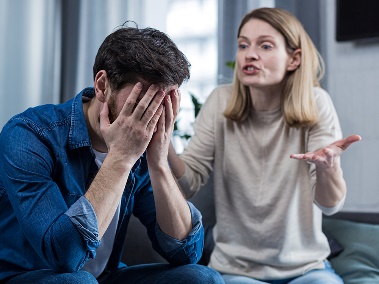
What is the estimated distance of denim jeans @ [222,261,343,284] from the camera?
1677 mm

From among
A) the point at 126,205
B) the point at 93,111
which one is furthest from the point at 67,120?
the point at 126,205

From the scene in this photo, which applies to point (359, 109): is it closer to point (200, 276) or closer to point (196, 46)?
point (196, 46)

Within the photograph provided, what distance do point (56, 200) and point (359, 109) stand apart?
1.72 m

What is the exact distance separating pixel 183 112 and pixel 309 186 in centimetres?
164

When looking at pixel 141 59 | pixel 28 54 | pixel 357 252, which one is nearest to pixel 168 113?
pixel 141 59

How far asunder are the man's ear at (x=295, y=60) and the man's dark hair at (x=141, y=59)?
651 millimetres

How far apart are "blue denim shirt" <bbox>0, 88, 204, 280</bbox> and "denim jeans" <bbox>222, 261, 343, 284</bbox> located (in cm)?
31

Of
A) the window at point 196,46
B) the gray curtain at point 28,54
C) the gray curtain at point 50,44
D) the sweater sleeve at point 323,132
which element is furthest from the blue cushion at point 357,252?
the gray curtain at point 28,54

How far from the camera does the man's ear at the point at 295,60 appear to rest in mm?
1924

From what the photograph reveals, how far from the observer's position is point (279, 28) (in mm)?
1907

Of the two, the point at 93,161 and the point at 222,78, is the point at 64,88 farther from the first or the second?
the point at 93,161

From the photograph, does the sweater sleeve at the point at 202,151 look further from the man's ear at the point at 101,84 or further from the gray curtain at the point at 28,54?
the gray curtain at the point at 28,54

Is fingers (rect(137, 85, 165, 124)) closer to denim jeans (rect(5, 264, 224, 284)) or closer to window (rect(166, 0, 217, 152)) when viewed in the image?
denim jeans (rect(5, 264, 224, 284))

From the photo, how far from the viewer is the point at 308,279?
1.69 meters
